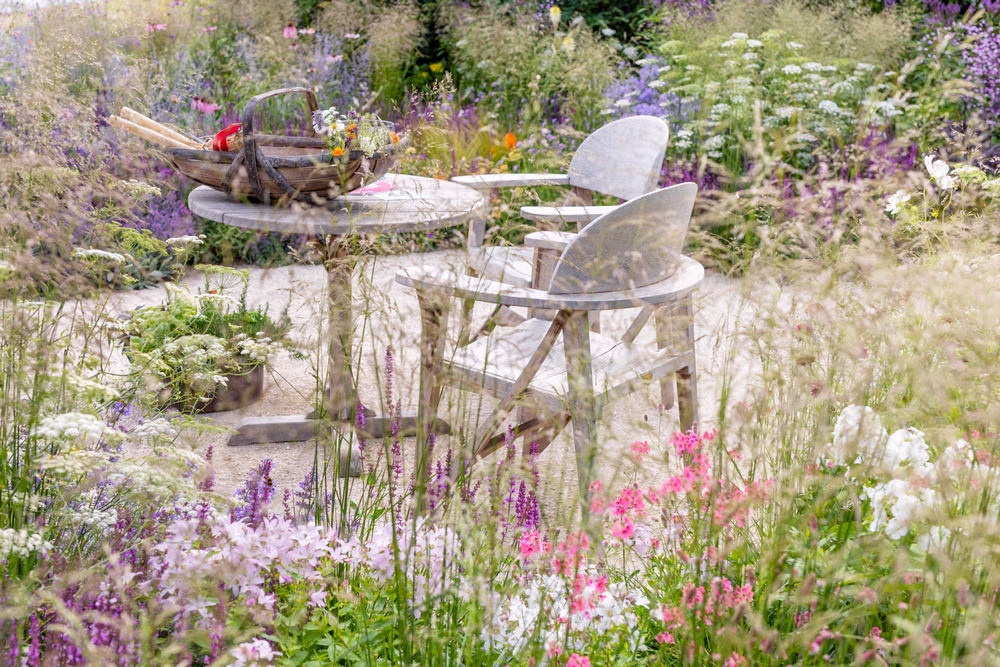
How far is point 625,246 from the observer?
88.8 inches

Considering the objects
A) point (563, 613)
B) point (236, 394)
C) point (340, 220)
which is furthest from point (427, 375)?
point (236, 394)

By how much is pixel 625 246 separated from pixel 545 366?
0.51 meters

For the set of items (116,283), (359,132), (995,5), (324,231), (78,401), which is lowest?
(116,283)

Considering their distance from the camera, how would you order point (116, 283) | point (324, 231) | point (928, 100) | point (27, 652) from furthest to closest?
point (928, 100) → point (116, 283) → point (324, 231) → point (27, 652)

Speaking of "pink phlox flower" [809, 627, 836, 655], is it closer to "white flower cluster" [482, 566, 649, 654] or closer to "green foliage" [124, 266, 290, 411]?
"white flower cluster" [482, 566, 649, 654]

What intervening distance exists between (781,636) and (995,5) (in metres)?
6.98

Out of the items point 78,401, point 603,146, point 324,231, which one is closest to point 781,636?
point 78,401

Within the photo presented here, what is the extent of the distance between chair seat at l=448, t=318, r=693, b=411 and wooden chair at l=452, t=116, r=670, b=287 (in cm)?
40

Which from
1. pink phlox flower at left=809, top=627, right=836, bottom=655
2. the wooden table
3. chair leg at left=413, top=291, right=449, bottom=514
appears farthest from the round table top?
pink phlox flower at left=809, top=627, right=836, bottom=655

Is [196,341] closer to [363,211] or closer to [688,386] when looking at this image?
[363,211]

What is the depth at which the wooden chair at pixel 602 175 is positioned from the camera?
317 cm

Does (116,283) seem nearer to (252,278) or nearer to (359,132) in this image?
(252,278)

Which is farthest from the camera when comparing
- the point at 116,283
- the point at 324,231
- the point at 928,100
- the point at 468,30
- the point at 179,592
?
the point at 468,30

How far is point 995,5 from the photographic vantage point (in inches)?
272
